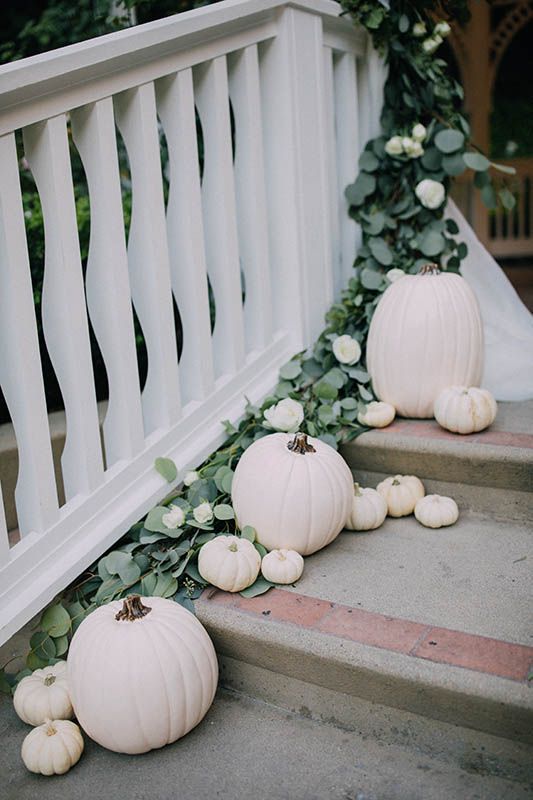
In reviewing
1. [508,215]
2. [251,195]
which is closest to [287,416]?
[251,195]

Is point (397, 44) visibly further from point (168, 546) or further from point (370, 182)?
point (168, 546)

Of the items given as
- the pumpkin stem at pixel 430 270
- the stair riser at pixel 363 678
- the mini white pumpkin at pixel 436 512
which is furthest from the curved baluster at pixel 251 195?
the stair riser at pixel 363 678

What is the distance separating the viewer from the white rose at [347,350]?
2.44 metres

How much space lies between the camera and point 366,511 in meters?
2.10

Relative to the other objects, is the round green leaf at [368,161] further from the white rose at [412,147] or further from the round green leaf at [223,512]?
the round green leaf at [223,512]

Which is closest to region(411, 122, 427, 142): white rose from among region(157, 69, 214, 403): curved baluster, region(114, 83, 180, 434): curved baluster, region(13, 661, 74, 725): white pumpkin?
region(157, 69, 214, 403): curved baluster

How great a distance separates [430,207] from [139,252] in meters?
1.06

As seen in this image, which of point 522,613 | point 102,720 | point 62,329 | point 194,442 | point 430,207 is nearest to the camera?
point 102,720

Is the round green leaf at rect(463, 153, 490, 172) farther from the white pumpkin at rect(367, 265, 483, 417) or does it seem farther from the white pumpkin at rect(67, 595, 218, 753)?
the white pumpkin at rect(67, 595, 218, 753)

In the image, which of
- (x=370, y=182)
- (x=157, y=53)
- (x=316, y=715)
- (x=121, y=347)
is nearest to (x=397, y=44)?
(x=370, y=182)

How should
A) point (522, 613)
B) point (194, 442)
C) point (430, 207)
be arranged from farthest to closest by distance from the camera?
point (430, 207)
point (194, 442)
point (522, 613)

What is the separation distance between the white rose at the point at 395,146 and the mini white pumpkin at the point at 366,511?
1169 millimetres

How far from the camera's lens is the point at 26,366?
1.76m

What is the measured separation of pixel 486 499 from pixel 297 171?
42.8 inches
